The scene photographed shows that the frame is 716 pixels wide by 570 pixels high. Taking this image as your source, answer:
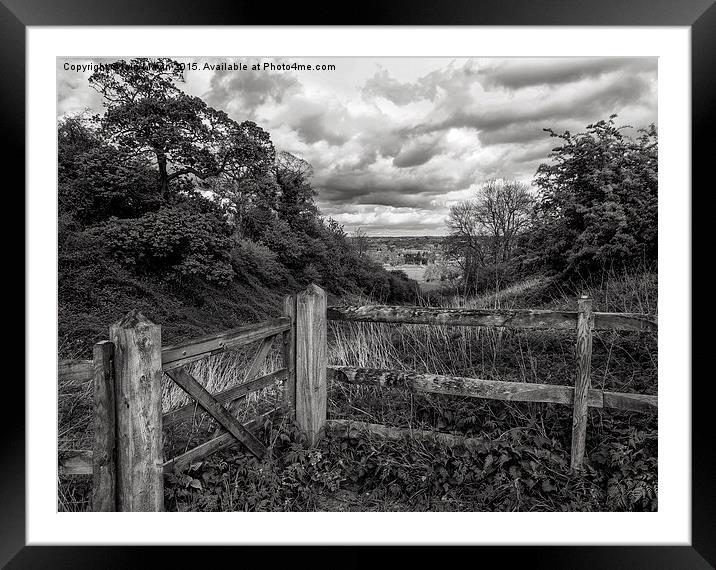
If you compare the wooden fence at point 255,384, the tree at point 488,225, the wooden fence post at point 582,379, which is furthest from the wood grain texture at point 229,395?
the tree at point 488,225

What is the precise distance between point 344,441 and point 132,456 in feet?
4.93

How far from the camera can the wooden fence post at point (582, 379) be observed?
2.92 m

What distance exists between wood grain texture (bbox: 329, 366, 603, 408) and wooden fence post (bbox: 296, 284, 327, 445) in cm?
31

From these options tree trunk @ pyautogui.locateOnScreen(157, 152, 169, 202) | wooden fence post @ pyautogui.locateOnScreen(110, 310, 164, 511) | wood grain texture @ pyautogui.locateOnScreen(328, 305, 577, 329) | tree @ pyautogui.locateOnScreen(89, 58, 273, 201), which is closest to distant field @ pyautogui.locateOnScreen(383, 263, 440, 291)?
tree @ pyautogui.locateOnScreen(89, 58, 273, 201)

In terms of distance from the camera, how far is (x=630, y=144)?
4863mm

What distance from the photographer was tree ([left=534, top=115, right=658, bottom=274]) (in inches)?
195

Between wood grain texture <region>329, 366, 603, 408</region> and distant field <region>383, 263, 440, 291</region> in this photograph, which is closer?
wood grain texture <region>329, 366, 603, 408</region>

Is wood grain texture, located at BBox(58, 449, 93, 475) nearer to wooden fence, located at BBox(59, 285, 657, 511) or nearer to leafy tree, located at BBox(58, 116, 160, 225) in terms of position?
wooden fence, located at BBox(59, 285, 657, 511)

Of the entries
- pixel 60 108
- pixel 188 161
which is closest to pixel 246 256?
pixel 188 161

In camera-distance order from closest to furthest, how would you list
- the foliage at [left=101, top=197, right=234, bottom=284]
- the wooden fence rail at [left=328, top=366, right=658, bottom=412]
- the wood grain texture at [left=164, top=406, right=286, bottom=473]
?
the wood grain texture at [left=164, top=406, right=286, bottom=473] → the wooden fence rail at [left=328, top=366, right=658, bottom=412] → the foliage at [left=101, top=197, right=234, bottom=284]

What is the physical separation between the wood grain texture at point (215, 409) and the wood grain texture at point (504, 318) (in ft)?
3.56

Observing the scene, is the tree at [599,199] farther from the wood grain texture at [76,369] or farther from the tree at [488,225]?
the wood grain texture at [76,369]
